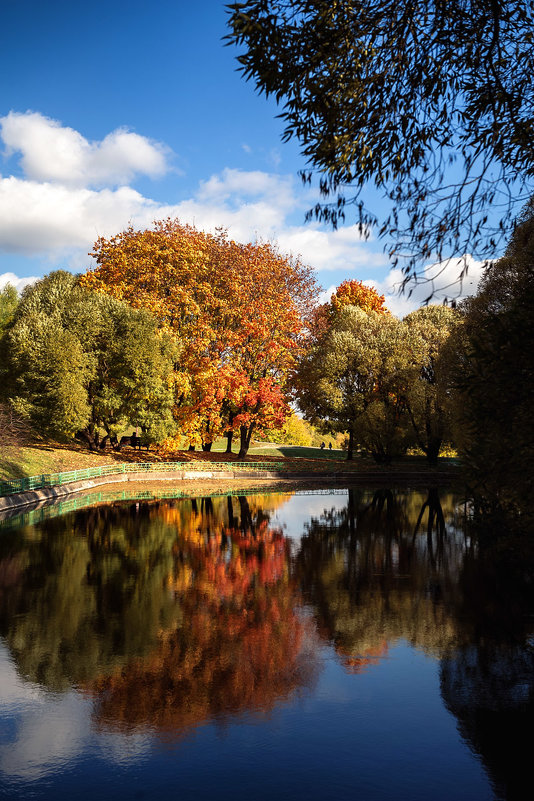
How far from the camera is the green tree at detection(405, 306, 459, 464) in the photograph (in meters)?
48.5

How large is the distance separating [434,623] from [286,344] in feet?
123

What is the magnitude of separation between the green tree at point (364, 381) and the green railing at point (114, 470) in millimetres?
7097

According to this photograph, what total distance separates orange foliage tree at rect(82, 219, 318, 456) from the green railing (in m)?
2.71

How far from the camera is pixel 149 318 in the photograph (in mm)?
44375

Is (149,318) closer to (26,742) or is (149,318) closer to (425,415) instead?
(425,415)

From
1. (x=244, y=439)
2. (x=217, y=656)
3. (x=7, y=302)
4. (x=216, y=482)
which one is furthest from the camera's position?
(x=7, y=302)

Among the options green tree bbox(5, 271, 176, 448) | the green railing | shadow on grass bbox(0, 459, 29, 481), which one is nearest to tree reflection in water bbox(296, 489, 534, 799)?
the green railing

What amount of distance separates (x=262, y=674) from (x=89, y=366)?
37194 millimetres

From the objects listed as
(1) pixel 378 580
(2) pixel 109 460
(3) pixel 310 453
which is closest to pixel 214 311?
(2) pixel 109 460

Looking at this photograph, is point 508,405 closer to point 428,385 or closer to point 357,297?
point 428,385

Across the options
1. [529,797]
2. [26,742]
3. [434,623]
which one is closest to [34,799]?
[26,742]

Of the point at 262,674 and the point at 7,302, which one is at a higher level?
the point at 7,302

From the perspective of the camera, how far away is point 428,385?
162 feet

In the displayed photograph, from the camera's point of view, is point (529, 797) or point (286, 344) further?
point (286, 344)
